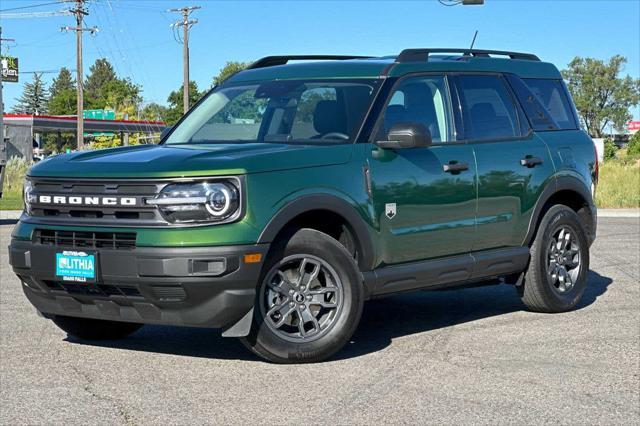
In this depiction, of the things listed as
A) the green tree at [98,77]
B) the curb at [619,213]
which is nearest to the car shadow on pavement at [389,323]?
the curb at [619,213]

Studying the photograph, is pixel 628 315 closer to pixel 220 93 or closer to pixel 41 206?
pixel 220 93

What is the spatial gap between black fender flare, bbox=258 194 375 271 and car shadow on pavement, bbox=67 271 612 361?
0.66 m

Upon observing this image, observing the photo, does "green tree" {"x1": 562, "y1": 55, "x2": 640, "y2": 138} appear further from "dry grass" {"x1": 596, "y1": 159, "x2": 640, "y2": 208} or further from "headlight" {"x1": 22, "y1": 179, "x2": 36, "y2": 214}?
"headlight" {"x1": 22, "y1": 179, "x2": 36, "y2": 214}

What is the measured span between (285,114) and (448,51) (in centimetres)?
159

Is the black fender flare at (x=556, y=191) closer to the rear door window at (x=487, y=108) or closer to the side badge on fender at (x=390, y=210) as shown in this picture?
the rear door window at (x=487, y=108)

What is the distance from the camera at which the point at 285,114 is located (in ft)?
24.6

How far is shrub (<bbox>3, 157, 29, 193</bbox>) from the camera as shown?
114 feet

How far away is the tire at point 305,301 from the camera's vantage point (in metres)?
6.43

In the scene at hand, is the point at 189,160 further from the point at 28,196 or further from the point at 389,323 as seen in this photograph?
the point at 389,323

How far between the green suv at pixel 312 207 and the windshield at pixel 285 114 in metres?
0.01

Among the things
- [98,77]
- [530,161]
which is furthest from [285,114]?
[98,77]

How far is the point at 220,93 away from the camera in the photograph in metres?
8.16

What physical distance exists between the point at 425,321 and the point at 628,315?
1.68m

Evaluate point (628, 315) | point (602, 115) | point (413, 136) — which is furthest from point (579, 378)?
point (602, 115)
